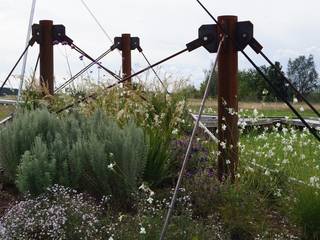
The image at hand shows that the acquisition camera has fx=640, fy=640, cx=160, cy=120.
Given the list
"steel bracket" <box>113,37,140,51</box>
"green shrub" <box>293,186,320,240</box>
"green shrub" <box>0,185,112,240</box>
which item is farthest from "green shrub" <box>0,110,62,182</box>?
"steel bracket" <box>113,37,140,51</box>

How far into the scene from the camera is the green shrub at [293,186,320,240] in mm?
4895

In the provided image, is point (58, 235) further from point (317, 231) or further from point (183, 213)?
point (317, 231)

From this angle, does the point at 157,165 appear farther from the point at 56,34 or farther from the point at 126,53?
the point at 126,53

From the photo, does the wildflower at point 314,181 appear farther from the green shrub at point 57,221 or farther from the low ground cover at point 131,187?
the green shrub at point 57,221

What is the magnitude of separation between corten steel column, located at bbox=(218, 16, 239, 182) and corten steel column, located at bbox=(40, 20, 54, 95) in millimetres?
4605

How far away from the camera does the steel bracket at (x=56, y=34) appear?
33.9 ft

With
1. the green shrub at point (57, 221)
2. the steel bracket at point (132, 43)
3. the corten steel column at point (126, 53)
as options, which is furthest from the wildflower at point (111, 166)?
the steel bracket at point (132, 43)

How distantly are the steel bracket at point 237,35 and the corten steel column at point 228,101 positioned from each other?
0.21 feet

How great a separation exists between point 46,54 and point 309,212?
260 inches

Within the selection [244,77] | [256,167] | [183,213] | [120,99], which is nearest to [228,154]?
[256,167]

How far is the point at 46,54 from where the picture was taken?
34.4ft

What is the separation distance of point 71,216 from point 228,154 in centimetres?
188

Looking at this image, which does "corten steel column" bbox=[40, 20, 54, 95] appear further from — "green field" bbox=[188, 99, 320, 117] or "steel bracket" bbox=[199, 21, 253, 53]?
"steel bracket" bbox=[199, 21, 253, 53]

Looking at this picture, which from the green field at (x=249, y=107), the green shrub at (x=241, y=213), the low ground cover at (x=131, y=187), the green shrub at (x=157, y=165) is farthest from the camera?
the green field at (x=249, y=107)
